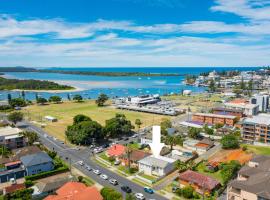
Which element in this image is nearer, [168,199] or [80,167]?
[168,199]

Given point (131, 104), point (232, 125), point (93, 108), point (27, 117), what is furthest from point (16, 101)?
point (232, 125)

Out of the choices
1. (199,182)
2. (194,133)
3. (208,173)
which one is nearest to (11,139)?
(199,182)

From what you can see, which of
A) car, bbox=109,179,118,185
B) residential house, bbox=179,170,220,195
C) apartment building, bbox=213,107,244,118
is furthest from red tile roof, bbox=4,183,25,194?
apartment building, bbox=213,107,244,118

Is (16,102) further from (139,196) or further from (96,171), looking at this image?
(139,196)

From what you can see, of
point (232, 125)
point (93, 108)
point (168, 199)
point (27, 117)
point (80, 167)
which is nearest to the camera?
point (168, 199)

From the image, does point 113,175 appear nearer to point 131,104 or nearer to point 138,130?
point 138,130

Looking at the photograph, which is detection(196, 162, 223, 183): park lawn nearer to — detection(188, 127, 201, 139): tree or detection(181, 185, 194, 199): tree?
detection(181, 185, 194, 199): tree
